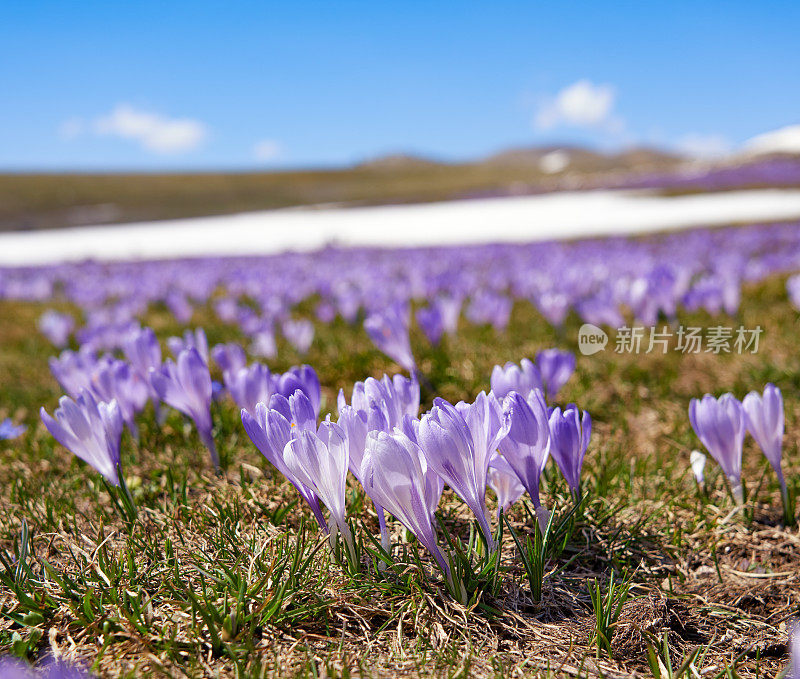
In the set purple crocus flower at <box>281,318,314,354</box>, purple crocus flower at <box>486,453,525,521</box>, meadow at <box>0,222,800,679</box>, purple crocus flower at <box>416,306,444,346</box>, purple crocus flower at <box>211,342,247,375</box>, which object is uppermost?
purple crocus flower at <box>211,342,247,375</box>

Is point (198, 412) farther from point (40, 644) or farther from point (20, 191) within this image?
point (20, 191)

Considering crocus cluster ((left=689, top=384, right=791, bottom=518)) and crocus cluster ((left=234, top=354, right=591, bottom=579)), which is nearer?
crocus cluster ((left=234, top=354, right=591, bottom=579))

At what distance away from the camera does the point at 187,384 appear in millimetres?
2465

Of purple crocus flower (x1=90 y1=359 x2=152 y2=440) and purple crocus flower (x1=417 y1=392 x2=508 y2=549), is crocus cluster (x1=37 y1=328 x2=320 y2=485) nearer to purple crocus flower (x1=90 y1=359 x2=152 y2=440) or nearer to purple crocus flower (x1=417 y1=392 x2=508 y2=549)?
purple crocus flower (x1=90 y1=359 x2=152 y2=440)

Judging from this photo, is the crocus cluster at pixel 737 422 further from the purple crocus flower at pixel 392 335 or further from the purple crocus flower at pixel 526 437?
the purple crocus flower at pixel 392 335

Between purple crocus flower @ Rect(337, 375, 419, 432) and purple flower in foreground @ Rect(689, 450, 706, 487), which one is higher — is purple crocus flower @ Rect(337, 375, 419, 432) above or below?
above

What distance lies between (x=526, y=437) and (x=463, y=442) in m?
Result: 0.24

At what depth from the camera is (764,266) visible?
723cm

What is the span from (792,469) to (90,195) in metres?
71.6

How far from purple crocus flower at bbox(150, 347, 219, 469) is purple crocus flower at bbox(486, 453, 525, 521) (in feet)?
3.87

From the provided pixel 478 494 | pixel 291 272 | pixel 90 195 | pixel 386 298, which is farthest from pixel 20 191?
pixel 478 494

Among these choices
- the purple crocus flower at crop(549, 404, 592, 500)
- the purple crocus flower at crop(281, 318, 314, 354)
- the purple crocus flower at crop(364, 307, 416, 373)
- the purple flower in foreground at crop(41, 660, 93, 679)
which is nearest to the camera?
the purple flower in foreground at crop(41, 660, 93, 679)

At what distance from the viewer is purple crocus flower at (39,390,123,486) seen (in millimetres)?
2064

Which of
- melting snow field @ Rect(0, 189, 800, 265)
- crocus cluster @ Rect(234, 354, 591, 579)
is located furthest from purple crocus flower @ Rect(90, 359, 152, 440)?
melting snow field @ Rect(0, 189, 800, 265)
